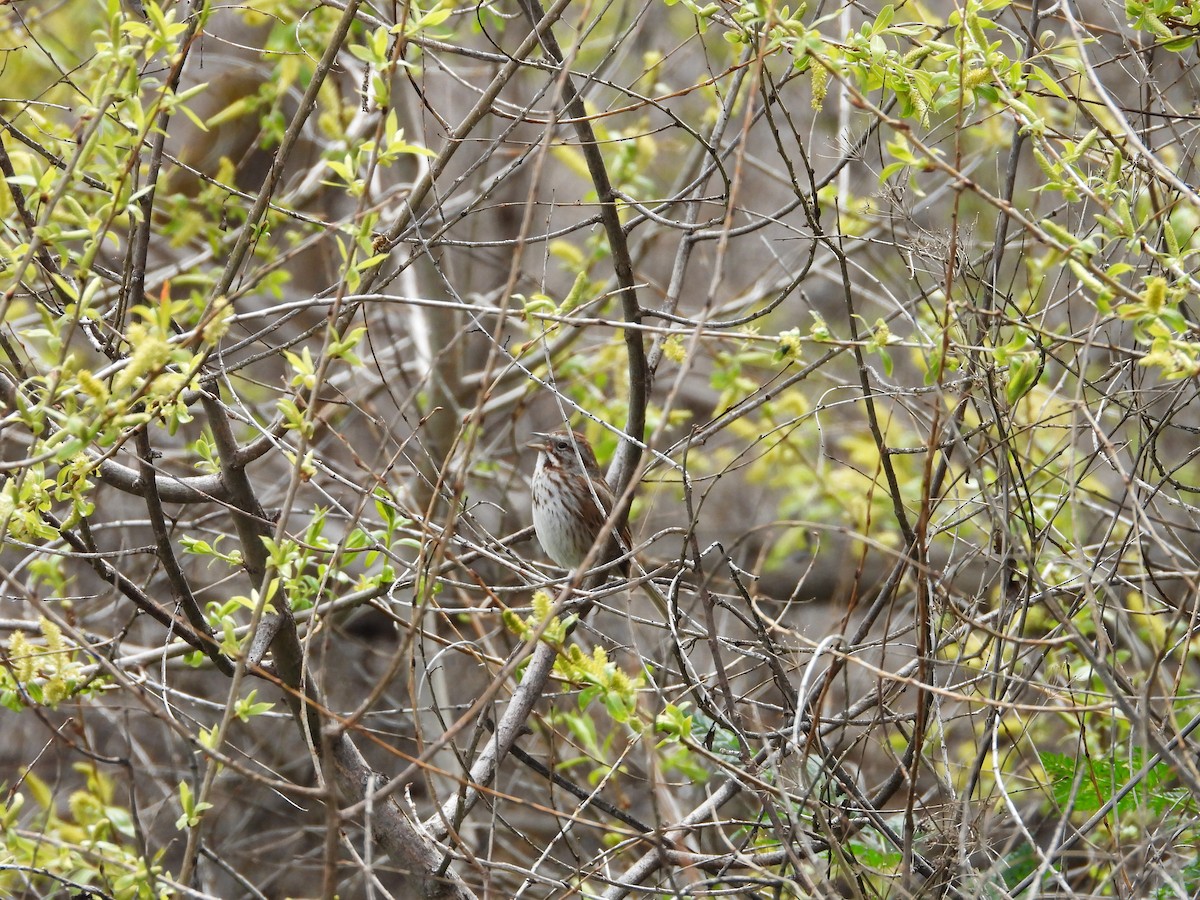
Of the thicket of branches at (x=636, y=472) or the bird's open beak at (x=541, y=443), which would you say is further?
the bird's open beak at (x=541, y=443)

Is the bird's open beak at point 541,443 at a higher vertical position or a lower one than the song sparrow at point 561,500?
higher

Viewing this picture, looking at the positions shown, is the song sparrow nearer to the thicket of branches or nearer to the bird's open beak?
the bird's open beak

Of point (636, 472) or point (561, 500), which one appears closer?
point (636, 472)

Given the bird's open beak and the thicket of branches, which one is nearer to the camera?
the thicket of branches

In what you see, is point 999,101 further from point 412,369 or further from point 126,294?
point 412,369

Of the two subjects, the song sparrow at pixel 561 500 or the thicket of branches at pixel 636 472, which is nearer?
the thicket of branches at pixel 636 472

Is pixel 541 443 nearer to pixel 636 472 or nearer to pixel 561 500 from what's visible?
pixel 561 500

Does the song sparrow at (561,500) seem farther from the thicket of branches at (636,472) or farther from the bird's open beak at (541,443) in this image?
the thicket of branches at (636,472)

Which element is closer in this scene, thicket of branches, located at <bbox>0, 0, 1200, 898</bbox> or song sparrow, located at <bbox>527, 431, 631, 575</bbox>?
thicket of branches, located at <bbox>0, 0, 1200, 898</bbox>

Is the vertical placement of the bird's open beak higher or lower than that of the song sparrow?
higher

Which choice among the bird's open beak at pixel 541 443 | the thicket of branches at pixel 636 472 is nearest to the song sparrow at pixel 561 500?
the bird's open beak at pixel 541 443

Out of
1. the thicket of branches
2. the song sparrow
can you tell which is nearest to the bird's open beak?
the song sparrow

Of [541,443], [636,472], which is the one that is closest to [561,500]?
[541,443]

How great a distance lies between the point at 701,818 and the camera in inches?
135
